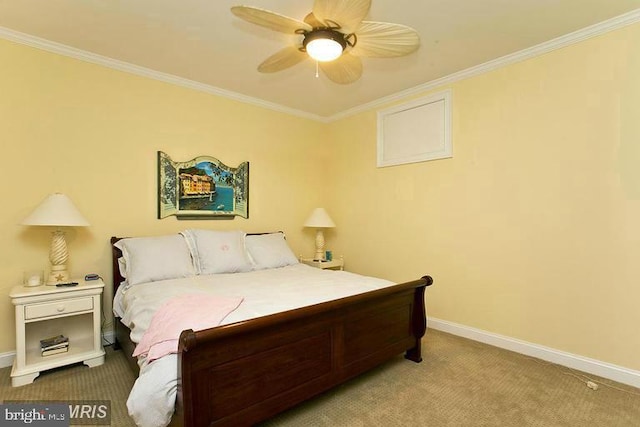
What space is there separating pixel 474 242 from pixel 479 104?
1.28 metres

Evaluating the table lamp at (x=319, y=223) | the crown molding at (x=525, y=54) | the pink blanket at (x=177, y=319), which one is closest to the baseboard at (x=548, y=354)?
the table lamp at (x=319, y=223)

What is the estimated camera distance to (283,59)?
2.27 m

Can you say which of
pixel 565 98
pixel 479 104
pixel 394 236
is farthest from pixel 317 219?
pixel 565 98

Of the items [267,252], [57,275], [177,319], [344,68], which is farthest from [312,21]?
[57,275]

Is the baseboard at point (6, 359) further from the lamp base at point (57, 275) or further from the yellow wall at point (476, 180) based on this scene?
the lamp base at point (57, 275)

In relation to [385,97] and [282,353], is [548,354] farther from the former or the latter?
[385,97]

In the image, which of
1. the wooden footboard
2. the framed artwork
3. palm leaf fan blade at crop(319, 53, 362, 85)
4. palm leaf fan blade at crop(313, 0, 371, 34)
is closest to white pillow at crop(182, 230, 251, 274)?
the framed artwork

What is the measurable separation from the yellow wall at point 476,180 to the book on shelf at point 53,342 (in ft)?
1.13

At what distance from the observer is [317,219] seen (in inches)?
159

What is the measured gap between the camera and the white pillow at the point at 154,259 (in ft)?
8.60

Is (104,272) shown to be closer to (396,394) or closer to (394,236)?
(396,394)

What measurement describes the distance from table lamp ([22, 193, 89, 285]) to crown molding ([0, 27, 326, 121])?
1.21 m

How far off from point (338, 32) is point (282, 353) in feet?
6.00

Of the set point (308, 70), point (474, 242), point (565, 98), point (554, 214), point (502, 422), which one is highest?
point (308, 70)
